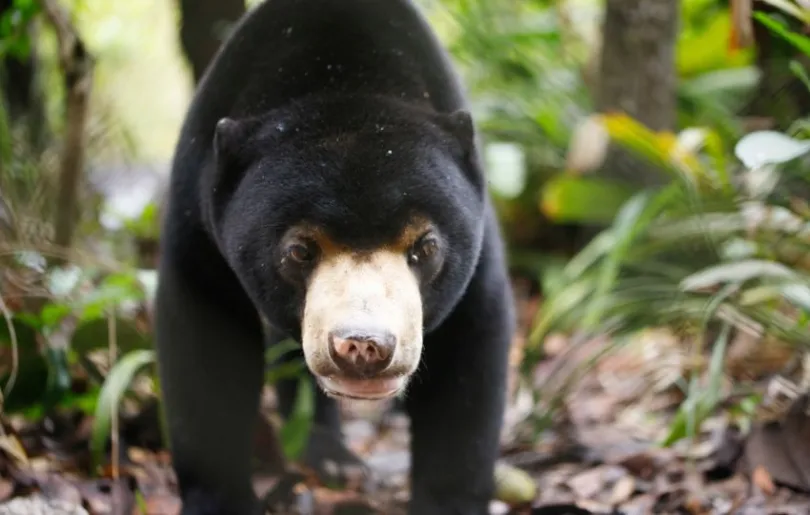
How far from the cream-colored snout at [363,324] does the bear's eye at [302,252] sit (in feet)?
0.14

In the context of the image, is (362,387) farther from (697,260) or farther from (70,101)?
(697,260)

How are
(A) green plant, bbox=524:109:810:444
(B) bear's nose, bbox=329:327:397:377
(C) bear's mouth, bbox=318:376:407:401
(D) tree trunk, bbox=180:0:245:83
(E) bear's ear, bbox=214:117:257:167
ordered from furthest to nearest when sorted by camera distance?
(D) tree trunk, bbox=180:0:245:83 < (A) green plant, bbox=524:109:810:444 < (E) bear's ear, bbox=214:117:257:167 < (C) bear's mouth, bbox=318:376:407:401 < (B) bear's nose, bbox=329:327:397:377

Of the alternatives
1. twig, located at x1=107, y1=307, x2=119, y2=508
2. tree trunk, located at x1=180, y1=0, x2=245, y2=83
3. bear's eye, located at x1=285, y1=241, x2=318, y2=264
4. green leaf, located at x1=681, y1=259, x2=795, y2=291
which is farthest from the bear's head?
tree trunk, located at x1=180, y1=0, x2=245, y2=83

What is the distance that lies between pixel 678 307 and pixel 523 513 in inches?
50.5

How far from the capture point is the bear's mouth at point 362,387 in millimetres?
2605

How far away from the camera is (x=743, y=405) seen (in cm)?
410

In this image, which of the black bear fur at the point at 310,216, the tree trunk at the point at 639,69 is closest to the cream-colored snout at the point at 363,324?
the black bear fur at the point at 310,216

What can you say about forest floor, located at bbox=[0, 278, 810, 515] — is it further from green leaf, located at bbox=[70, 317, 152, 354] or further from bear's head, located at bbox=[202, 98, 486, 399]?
bear's head, located at bbox=[202, 98, 486, 399]

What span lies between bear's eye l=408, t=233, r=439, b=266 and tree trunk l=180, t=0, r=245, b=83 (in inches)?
84.2

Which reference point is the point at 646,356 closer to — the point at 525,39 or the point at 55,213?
the point at 525,39

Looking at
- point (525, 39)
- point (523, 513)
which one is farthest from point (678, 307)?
point (525, 39)

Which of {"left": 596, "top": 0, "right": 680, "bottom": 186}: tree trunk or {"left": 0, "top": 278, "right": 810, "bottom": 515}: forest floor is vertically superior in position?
{"left": 596, "top": 0, "right": 680, "bottom": 186}: tree trunk

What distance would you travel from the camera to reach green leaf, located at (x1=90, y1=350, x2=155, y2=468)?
370 cm

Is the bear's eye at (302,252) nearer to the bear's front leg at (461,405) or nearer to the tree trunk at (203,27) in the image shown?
the bear's front leg at (461,405)
